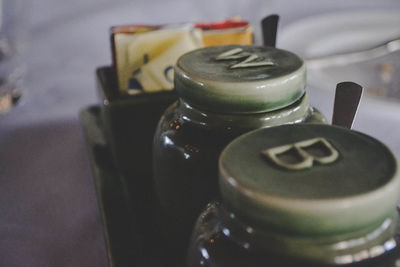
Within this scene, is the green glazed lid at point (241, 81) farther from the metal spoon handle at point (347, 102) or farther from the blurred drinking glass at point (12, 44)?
the blurred drinking glass at point (12, 44)

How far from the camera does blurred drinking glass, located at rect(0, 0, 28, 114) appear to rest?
1.15 meters

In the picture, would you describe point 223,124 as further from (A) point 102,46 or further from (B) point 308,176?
(A) point 102,46

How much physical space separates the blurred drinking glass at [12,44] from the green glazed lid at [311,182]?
0.92 metres

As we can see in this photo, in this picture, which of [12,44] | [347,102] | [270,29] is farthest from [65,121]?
[347,102]

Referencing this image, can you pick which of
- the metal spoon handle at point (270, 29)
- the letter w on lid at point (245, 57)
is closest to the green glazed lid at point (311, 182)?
the letter w on lid at point (245, 57)

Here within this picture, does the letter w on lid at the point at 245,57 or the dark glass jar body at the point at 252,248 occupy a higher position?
the letter w on lid at the point at 245,57

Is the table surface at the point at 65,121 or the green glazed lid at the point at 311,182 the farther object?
the table surface at the point at 65,121

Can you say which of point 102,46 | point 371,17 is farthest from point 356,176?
point 371,17

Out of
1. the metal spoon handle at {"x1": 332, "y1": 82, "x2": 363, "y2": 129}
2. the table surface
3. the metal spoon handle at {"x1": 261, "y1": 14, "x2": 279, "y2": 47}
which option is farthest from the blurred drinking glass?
the metal spoon handle at {"x1": 332, "y1": 82, "x2": 363, "y2": 129}

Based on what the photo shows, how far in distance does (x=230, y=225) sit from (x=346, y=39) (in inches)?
45.4

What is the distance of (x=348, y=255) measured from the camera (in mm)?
294

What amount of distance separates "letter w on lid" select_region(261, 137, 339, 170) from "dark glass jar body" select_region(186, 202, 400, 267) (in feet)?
0.17

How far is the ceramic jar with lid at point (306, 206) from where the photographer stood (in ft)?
0.95

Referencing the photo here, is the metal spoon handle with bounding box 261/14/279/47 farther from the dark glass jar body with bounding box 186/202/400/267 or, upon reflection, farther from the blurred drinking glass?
the blurred drinking glass
